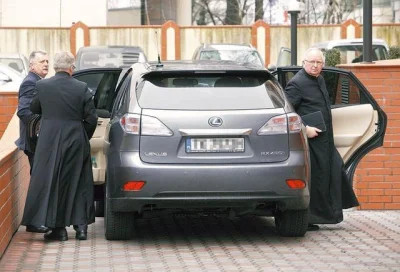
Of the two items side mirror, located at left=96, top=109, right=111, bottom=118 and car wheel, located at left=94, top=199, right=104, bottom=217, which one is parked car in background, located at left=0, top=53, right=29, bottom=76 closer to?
car wheel, located at left=94, top=199, right=104, bottom=217

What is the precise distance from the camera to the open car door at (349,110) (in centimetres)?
1165

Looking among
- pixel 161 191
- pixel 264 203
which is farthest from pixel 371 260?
pixel 161 191

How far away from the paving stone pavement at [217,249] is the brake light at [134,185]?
1.63 ft

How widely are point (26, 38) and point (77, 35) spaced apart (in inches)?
63.6

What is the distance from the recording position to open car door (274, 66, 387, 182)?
11648 millimetres

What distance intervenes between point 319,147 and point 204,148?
1528 millimetres

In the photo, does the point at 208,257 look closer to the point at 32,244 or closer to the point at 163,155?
the point at 163,155

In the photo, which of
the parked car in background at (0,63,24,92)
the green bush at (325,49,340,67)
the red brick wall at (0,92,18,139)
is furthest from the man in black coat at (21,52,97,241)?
the green bush at (325,49,340,67)

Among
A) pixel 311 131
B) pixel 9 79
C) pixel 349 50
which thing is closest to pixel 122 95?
pixel 311 131

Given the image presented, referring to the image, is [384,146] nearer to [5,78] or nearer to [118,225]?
[118,225]

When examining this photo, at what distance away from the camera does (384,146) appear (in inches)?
487

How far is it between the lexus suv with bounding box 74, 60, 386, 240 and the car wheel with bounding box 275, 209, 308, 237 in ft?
0.08

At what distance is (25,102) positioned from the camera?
11.1 m

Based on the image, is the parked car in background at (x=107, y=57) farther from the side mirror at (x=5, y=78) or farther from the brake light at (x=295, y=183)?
the brake light at (x=295, y=183)
